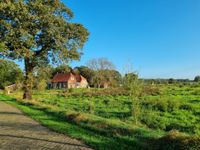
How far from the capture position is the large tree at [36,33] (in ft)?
101

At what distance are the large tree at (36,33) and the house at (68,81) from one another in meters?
76.7

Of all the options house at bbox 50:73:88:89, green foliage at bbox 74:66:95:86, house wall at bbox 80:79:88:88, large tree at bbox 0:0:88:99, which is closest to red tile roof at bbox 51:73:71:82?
house at bbox 50:73:88:89

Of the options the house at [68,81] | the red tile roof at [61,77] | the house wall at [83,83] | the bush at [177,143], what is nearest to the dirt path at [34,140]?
the bush at [177,143]

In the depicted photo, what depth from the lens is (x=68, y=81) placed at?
113125mm

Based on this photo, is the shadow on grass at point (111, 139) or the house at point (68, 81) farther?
the house at point (68, 81)

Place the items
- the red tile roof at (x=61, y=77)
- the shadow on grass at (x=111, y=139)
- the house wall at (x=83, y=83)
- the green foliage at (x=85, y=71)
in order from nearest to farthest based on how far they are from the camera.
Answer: the shadow on grass at (x=111, y=139) → the red tile roof at (x=61, y=77) → the house wall at (x=83, y=83) → the green foliage at (x=85, y=71)

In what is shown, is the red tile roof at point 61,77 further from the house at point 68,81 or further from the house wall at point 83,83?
the house wall at point 83,83

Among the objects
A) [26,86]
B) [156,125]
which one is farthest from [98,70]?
[156,125]

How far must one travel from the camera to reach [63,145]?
10367 mm

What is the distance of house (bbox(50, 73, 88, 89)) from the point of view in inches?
4481

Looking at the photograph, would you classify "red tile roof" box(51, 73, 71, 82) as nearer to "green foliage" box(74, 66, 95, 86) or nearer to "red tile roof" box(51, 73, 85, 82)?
"red tile roof" box(51, 73, 85, 82)

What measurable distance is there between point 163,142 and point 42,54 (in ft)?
90.6

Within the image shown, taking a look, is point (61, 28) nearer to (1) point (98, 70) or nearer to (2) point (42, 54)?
(2) point (42, 54)

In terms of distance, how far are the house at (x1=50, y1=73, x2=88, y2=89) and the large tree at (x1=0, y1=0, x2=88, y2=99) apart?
7668cm
